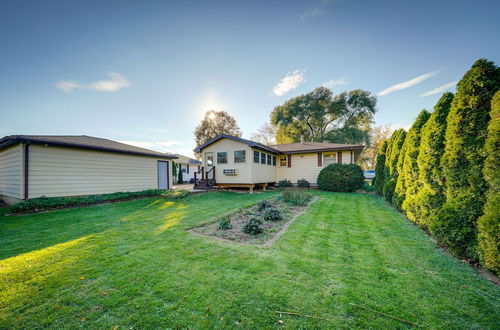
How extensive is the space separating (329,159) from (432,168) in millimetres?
9695

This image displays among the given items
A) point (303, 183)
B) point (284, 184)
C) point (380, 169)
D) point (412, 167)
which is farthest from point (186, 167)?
point (412, 167)

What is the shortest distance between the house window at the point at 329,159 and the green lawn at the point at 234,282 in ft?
33.6

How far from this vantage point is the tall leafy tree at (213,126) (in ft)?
107

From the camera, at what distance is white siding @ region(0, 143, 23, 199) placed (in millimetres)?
7496

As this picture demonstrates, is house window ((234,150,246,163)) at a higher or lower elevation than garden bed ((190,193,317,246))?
higher

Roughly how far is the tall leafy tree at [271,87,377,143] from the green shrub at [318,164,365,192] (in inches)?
553

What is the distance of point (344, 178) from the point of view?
39.0 ft

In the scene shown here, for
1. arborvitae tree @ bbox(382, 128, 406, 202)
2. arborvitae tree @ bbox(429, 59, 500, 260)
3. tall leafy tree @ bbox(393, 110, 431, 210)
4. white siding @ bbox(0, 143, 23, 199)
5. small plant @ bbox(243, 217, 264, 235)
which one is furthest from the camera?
arborvitae tree @ bbox(382, 128, 406, 202)

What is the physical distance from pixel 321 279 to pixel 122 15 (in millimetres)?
11823

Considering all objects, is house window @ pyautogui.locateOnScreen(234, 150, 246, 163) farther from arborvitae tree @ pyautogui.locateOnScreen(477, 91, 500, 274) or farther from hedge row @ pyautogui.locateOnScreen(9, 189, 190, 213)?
arborvitae tree @ pyautogui.locateOnScreen(477, 91, 500, 274)

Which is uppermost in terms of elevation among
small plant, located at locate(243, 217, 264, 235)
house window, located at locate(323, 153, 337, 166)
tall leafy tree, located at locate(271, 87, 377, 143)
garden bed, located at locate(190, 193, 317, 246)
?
tall leafy tree, located at locate(271, 87, 377, 143)

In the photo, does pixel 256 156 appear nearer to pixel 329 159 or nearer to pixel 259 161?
pixel 259 161

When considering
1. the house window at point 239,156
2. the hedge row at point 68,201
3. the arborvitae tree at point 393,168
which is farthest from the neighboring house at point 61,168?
the arborvitae tree at point 393,168

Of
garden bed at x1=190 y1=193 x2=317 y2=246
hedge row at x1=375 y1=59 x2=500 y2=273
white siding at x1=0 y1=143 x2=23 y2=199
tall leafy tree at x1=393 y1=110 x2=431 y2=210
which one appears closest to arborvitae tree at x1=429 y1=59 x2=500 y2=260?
hedge row at x1=375 y1=59 x2=500 y2=273
